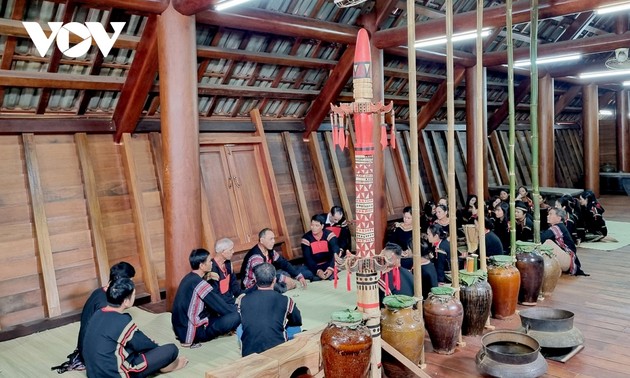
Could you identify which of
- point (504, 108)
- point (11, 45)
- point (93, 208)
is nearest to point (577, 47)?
point (504, 108)

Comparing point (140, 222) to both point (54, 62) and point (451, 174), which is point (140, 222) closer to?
point (54, 62)

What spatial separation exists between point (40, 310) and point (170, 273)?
1.38 metres

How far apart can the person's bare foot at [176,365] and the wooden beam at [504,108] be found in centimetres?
982

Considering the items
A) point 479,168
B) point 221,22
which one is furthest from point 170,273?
point 479,168

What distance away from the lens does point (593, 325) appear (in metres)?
4.42

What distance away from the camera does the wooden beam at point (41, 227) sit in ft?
17.0

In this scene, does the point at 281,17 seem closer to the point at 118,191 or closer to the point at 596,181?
the point at 118,191

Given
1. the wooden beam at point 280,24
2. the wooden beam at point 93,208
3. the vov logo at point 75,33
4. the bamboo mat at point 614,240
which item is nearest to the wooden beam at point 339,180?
the wooden beam at point 280,24

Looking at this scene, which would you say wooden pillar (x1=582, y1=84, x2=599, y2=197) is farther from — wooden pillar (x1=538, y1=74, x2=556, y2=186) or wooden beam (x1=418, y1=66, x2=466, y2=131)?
wooden beam (x1=418, y1=66, x2=466, y2=131)

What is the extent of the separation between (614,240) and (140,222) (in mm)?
7060

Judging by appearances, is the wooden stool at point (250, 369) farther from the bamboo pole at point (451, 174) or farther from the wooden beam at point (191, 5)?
the wooden beam at point (191, 5)

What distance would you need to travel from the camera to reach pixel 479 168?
422cm

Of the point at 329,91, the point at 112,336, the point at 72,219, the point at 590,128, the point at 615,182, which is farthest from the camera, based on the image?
the point at 615,182

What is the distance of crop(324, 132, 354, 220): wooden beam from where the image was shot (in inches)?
330
